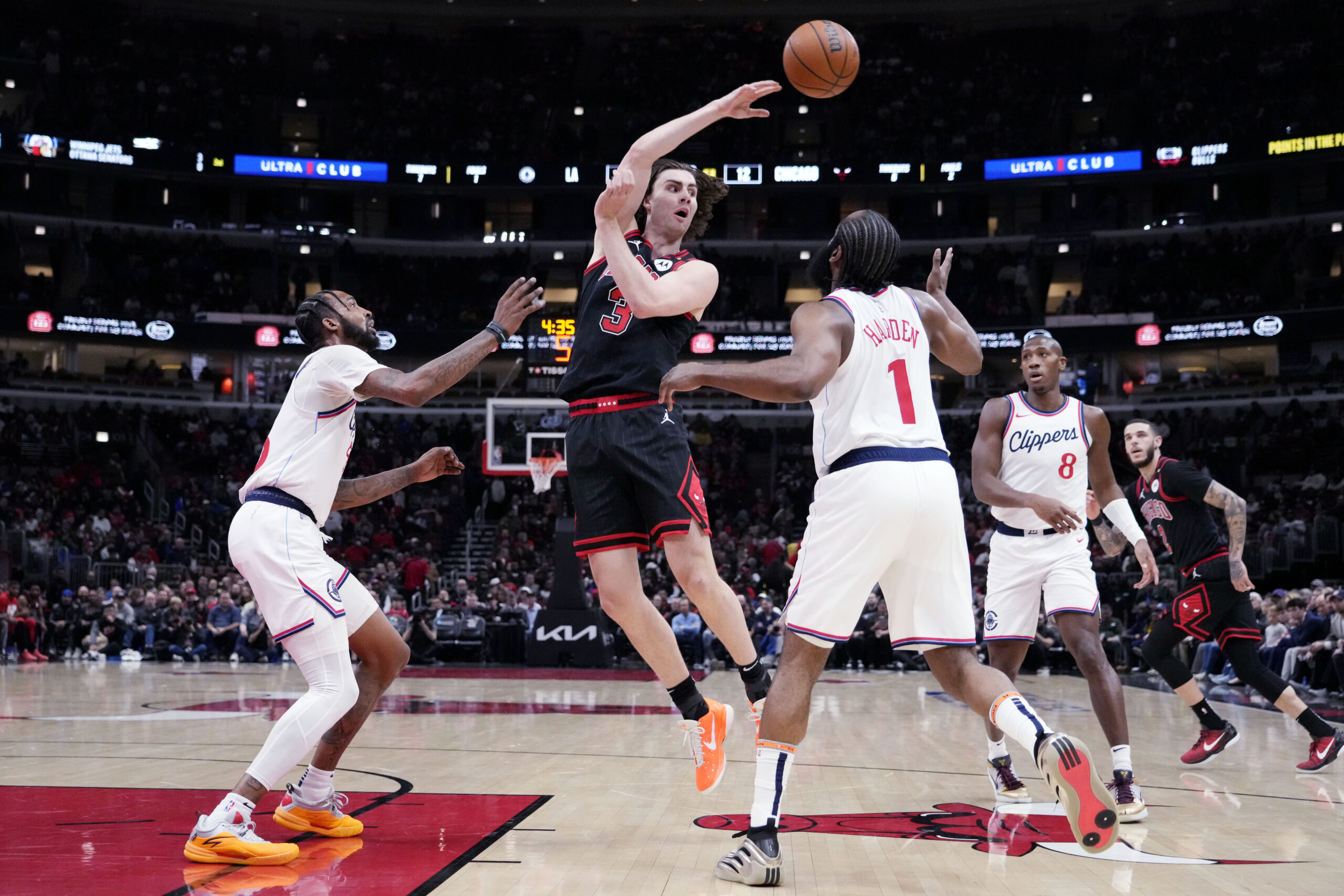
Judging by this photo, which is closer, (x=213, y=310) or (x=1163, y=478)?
(x=1163, y=478)

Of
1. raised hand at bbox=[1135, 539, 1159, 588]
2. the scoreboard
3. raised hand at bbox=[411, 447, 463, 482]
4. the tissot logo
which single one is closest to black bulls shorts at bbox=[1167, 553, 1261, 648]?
raised hand at bbox=[1135, 539, 1159, 588]

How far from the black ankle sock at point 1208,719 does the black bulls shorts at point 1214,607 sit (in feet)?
1.95

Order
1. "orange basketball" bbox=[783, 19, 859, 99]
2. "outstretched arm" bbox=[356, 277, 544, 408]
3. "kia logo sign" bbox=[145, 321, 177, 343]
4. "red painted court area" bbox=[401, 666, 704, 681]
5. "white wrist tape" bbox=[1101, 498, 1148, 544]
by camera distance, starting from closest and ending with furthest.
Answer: "outstretched arm" bbox=[356, 277, 544, 408]
"orange basketball" bbox=[783, 19, 859, 99]
"white wrist tape" bbox=[1101, 498, 1148, 544]
"red painted court area" bbox=[401, 666, 704, 681]
"kia logo sign" bbox=[145, 321, 177, 343]

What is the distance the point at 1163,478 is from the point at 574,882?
537 cm

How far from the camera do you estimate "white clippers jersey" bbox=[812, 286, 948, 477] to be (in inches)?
165

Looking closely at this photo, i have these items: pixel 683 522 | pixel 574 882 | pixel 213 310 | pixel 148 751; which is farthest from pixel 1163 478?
pixel 213 310

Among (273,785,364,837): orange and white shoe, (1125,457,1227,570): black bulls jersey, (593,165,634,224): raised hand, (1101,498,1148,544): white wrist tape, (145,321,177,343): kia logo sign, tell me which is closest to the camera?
(593,165,634,224): raised hand

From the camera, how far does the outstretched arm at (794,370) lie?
3867 millimetres

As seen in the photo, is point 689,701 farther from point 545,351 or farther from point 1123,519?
point 545,351

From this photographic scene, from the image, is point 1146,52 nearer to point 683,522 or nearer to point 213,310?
point 213,310

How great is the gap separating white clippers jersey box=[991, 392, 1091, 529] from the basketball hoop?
14.4 m

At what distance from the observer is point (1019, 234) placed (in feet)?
117

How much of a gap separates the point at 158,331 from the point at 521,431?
1607 centimetres

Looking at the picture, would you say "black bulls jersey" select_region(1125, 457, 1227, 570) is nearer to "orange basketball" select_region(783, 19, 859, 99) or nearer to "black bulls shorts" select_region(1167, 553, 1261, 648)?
"black bulls shorts" select_region(1167, 553, 1261, 648)
